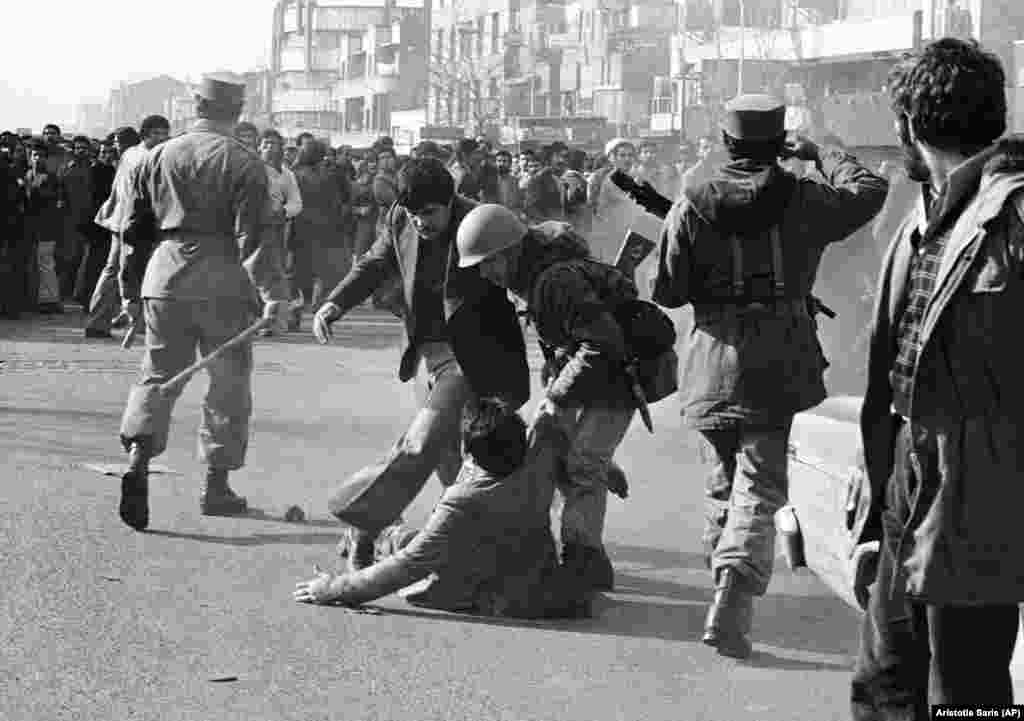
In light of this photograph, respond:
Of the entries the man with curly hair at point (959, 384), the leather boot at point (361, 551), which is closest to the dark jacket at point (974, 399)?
the man with curly hair at point (959, 384)

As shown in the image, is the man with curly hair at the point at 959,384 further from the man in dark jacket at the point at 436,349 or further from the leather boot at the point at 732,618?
the man in dark jacket at the point at 436,349

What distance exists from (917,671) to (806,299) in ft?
9.47

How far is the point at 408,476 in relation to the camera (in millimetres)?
7512

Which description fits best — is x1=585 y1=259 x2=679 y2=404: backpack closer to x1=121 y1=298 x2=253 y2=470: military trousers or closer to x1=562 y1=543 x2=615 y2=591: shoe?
x1=562 y1=543 x2=615 y2=591: shoe

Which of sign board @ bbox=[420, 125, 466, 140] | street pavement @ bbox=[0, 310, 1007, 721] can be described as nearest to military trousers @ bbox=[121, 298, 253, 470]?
street pavement @ bbox=[0, 310, 1007, 721]

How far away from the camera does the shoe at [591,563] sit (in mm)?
7309

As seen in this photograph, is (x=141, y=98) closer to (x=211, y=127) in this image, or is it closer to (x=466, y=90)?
(x=466, y=90)

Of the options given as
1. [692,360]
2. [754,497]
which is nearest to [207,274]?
[692,360]

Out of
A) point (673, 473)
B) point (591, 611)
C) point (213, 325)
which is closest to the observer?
point (591, 611)

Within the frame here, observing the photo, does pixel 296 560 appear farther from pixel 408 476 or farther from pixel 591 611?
pixel 591 611

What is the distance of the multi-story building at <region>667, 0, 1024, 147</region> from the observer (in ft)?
158

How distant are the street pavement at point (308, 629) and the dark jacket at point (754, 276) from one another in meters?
0.84

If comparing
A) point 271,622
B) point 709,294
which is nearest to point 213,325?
point 271,622

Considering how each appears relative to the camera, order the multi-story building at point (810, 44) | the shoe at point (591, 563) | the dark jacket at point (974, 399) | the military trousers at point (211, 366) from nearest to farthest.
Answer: the dark jacket at point (974, 399), the shoe at point (591, 563), the military trousers at point (211, 366), the multi-story building at point (810, 44)
